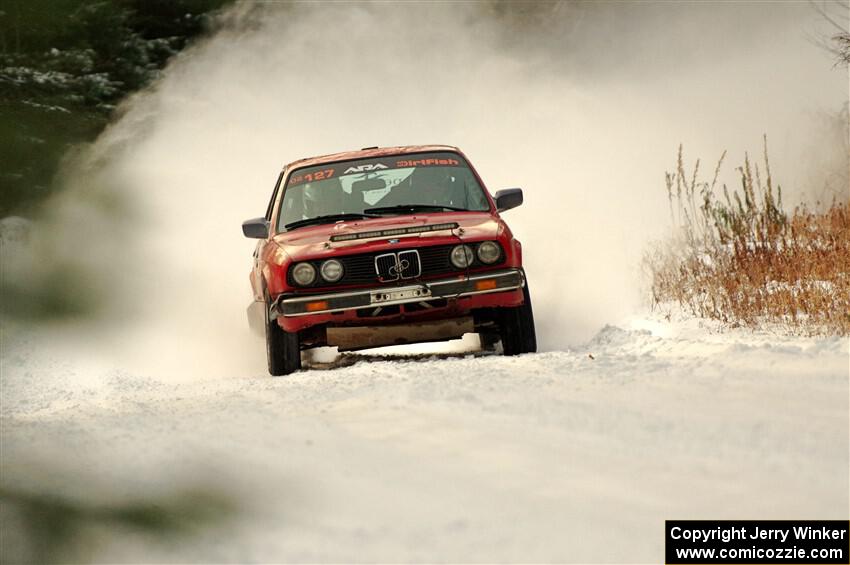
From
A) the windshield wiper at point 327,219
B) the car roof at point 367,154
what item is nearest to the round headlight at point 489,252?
the windshield wiper at point 327,219

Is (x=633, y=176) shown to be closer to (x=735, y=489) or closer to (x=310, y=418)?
(x=310, y=418)

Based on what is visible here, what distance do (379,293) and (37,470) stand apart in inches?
259

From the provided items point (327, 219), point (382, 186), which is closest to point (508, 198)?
point (382, 186)

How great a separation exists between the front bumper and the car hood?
29 centimetres

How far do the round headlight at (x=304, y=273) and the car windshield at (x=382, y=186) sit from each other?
112 cm

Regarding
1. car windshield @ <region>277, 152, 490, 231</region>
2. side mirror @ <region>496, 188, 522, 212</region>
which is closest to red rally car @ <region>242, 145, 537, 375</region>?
side mirror @ <region>496, 188, 522, 212</region>

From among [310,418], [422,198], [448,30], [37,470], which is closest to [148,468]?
[37,470]

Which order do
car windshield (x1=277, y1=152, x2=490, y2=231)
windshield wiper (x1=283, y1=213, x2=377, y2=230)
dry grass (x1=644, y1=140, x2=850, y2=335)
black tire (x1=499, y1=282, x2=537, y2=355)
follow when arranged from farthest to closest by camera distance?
car windshield (x1=277, y1=152, x2=490, y2=231), windshield wiper (x1=283, y1=213, x2=377, y2=230), black tire (x1=499, y1=282, x2=537, y2=355), dry grass (x1=644, y1=140, x2=850, y2=335)

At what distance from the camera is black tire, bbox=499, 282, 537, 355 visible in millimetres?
8484

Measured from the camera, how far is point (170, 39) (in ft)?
6.06

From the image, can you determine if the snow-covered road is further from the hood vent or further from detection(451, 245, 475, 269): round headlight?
the hood vent

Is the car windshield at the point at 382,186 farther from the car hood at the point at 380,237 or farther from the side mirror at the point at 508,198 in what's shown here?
the car hood at the point at 380,237

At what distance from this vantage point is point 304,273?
825cm

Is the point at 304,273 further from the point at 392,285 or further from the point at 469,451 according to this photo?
the point at 469,451
